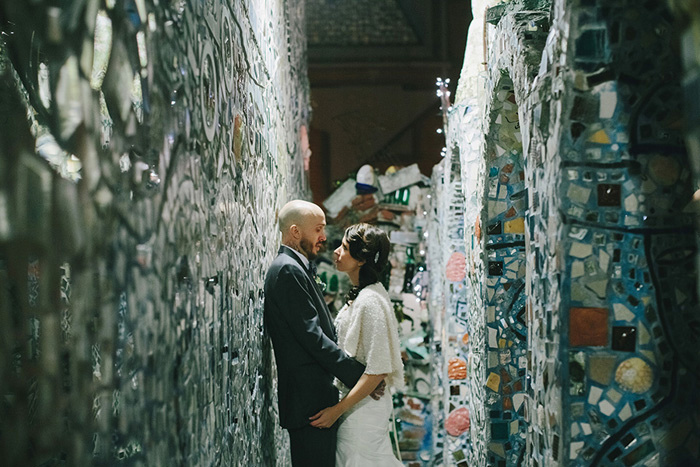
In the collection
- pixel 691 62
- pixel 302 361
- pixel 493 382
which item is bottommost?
pixel 493 382

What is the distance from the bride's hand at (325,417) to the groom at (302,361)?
2 centimetres

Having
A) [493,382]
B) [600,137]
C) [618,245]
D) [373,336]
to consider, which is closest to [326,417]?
[373,336]

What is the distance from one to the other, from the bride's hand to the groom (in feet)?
0.07

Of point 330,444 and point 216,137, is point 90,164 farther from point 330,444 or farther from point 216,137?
point 330,444

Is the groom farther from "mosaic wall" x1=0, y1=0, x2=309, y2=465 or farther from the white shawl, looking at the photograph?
"mosaic wall" x1=0, y1=0, x2=309, y2=465

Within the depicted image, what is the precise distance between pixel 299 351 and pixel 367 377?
0.32 metres

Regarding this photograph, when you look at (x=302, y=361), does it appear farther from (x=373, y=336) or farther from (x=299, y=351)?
(x=373, y=336)

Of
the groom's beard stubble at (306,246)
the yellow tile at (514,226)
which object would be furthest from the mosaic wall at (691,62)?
the yellow tile at (514,226)

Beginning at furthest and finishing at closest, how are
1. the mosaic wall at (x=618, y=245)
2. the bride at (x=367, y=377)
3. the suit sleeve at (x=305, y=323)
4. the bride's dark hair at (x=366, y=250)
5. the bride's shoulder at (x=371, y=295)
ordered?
the bride's dark hair at (x=366, y=250) → the bride's shoulder at (x=371, y=295) → the bride at (x=367, y=377) → the suit sleeve at (x=305, y=323) → the mosaic wall at (x=618, y=245)

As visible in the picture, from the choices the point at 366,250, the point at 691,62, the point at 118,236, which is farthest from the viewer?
the point at 366,250

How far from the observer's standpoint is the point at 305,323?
2654 millimetres

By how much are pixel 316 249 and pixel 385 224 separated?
5.37 m

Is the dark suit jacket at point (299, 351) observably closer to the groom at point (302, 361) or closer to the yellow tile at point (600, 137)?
the groom at point (302, 361)

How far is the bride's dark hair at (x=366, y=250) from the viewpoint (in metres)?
3.12
